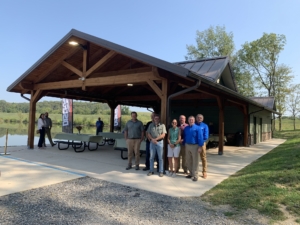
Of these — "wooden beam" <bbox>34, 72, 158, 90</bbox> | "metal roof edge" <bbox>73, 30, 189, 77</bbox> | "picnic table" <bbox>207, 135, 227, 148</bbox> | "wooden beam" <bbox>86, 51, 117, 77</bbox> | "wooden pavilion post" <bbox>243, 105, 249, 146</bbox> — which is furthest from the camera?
"wooden pavilion post" <bbox>243, 105, 249, 146</bbox>

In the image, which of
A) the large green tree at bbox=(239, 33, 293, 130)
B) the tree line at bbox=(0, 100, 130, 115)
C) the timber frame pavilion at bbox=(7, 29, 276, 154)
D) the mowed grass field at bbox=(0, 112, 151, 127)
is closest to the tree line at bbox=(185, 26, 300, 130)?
the large green tree at bbox=(239, 33, 293, 130)

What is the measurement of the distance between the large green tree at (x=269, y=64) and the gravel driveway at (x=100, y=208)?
100 feet

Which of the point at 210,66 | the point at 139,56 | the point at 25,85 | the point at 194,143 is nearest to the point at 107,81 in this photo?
the point at 139,56

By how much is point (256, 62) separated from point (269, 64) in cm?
166

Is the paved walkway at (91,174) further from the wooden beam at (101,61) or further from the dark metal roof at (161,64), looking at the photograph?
the wooden beam at (101,61)

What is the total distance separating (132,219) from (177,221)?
600mm

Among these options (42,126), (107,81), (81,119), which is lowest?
(42,126)

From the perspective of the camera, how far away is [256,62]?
31562 mm

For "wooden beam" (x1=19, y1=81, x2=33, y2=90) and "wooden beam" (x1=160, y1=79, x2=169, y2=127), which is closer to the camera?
"wooden beam" (x1=160, y1=79, x2=169, y2=127)

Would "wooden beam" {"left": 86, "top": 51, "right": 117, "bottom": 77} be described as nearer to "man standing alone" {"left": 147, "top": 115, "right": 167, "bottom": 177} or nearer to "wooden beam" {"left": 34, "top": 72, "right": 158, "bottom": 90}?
"wooden beam" {"left": 34, "top": 72, "right": 158, "bottom": 90}

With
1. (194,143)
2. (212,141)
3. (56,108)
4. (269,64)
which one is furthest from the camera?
(56,108)

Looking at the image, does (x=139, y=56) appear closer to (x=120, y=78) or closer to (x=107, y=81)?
(x=120, y=78)

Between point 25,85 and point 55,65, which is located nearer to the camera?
point 55,65

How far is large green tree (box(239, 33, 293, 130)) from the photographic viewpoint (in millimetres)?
30266
